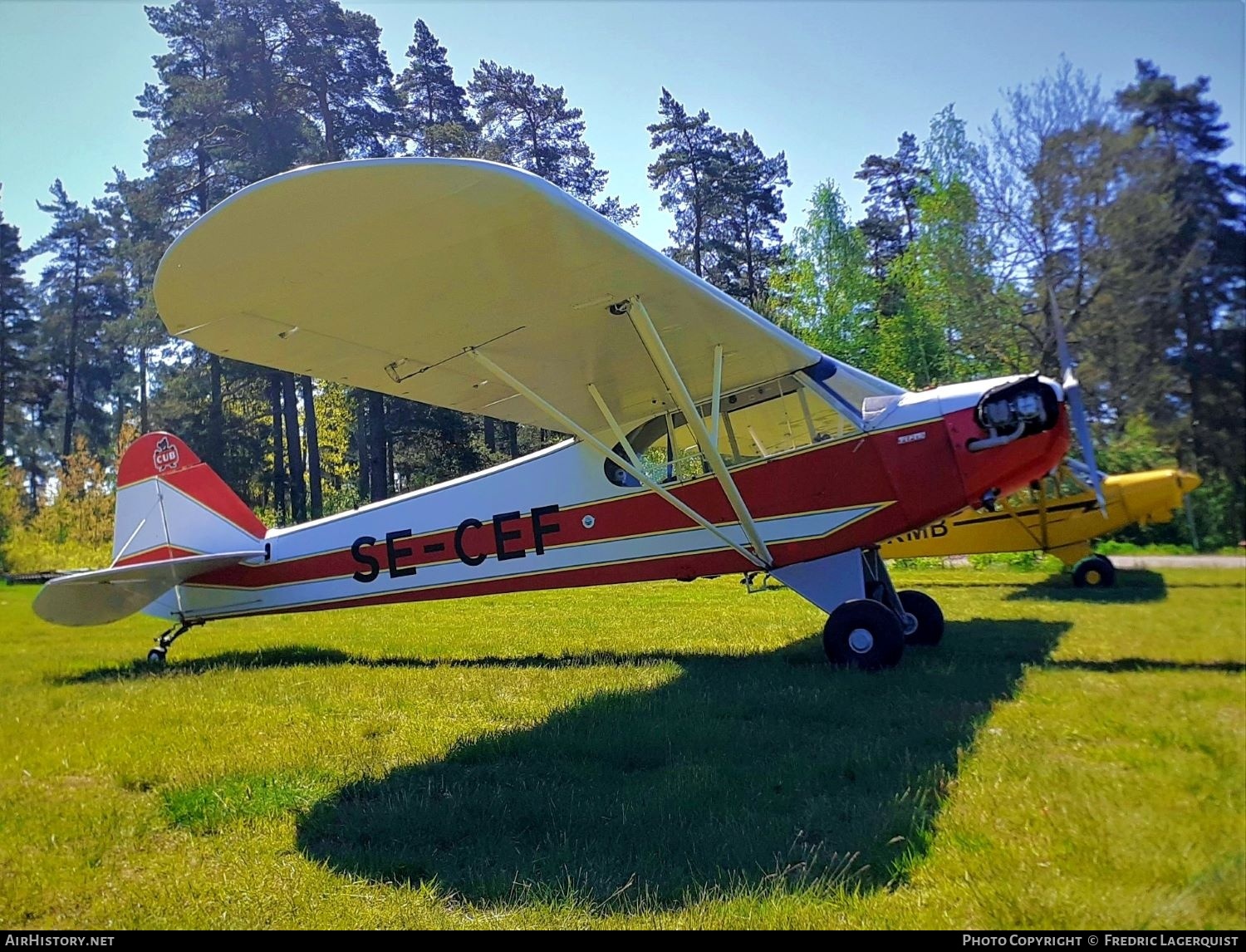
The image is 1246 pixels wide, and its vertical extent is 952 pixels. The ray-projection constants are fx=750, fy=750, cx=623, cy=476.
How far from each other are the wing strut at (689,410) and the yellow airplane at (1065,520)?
127 centimetres

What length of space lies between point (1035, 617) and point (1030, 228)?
6.36 meters

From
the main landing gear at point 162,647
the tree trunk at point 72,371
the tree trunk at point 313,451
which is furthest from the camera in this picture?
the tree trunk at point 313,451

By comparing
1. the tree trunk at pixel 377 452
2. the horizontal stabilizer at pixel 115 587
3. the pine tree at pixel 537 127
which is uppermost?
the pine tree at pixel 537 127

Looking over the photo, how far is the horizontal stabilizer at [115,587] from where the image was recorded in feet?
21.5

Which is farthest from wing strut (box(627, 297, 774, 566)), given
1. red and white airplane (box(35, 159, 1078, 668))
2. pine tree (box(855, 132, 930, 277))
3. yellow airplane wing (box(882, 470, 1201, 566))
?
pine tree (box(855, 132, 930, 277))

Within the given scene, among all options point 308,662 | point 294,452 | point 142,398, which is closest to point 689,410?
point 308,662


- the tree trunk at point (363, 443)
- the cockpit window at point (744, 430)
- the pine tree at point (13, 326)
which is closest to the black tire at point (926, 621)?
the cockpit window at point (744, 430)

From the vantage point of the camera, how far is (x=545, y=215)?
3688 mm

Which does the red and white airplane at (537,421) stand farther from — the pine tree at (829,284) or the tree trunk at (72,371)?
the pine tree at (829,284)

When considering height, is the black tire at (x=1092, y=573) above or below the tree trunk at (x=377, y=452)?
below

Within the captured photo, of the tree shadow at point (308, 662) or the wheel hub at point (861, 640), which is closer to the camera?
the wheel hub at point (861, 640)

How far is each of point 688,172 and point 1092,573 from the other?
30827 millimetres

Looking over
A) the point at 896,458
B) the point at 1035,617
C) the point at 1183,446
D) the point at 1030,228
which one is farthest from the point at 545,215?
the point at 1035,617

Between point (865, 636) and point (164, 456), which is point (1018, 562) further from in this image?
point (164, 456)
